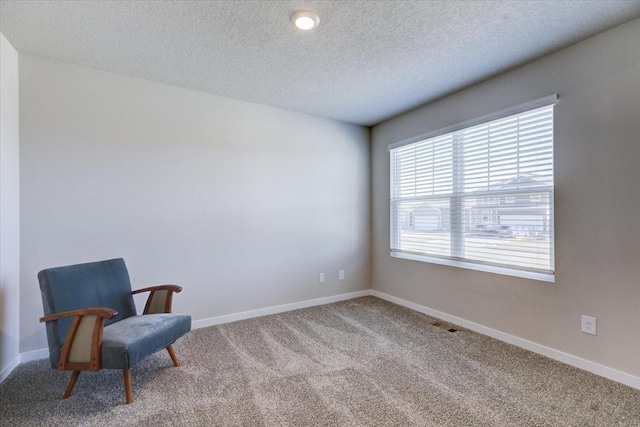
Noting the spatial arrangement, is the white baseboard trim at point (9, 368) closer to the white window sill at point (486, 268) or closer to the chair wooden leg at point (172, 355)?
the chair wooden leg at point (172, 355)

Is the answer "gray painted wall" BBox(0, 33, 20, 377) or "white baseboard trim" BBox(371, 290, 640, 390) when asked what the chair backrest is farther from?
"white baseboard trim" BBox(371, 290, 640, 390)

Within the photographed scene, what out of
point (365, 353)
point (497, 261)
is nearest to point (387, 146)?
point (497, 261)

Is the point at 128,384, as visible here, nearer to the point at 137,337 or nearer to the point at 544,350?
the point at 137,337

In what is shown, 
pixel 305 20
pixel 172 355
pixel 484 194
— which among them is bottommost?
pixel 172 355

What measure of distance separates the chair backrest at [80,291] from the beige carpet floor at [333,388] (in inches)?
16.2

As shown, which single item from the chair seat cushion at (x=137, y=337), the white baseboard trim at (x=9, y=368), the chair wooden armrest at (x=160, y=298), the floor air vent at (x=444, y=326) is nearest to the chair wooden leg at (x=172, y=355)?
the chair seat cushion at (x=137, y=337)

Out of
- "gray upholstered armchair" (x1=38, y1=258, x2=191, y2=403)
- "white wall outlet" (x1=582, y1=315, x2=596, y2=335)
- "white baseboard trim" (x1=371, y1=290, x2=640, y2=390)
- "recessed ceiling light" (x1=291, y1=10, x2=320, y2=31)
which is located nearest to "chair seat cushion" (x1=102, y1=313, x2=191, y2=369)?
"gray upholstered armchair" (x1=38, y1=258, x2=191, y2=403)

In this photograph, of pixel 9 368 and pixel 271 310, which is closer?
pixel 9 368

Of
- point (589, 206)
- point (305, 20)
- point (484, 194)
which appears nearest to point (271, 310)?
point (484, 194)

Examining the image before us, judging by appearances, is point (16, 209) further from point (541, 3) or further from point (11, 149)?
point (541, 3)

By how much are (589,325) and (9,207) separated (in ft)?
14.6

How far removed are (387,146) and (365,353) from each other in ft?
8.77

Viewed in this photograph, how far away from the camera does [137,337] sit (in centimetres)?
195

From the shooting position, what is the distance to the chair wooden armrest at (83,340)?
6.14 feet
